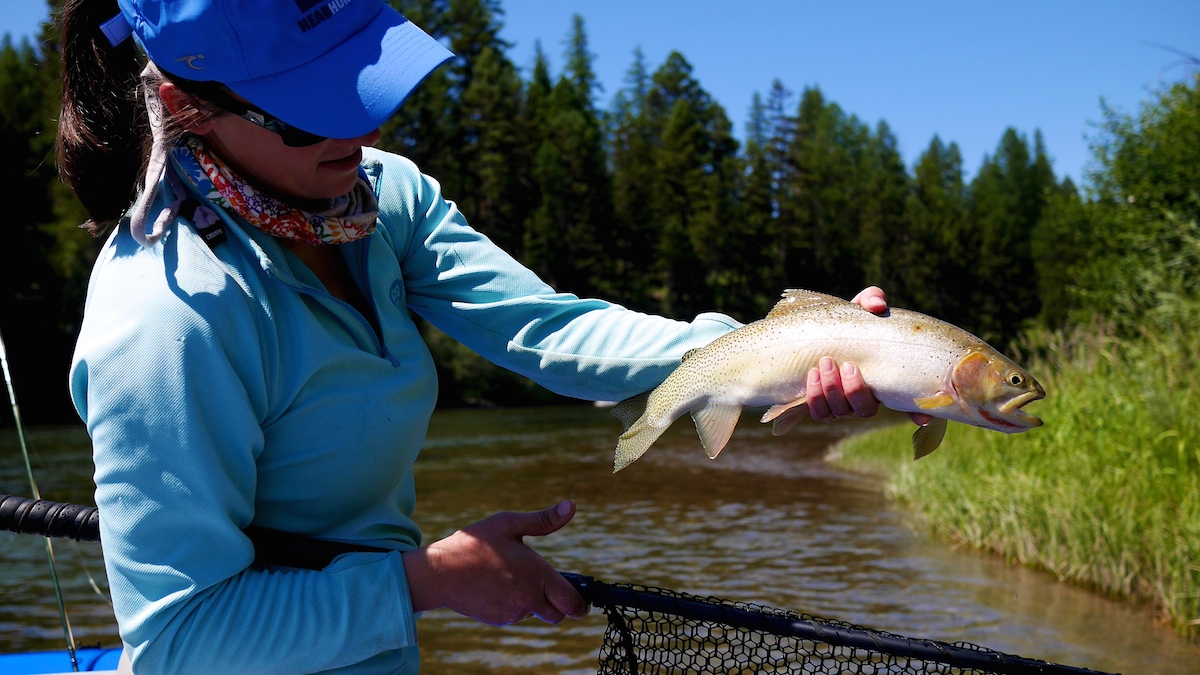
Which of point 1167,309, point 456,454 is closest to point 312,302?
point 1167,309

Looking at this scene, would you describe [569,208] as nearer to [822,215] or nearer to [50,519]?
[822,215]

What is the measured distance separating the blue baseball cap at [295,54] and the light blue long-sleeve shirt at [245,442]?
26 cm

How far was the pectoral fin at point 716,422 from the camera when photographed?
2.47 meters

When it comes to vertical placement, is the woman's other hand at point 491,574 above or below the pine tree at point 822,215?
below

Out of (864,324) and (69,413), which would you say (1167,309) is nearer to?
(864,324)

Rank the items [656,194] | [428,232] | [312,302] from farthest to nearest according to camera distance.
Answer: [656,194] < [428,232] < [312,302]

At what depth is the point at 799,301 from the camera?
255 centimetres

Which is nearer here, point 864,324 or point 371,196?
point 371,196

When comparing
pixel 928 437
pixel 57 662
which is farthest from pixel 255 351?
pixel 57 662

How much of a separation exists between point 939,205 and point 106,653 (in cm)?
7254

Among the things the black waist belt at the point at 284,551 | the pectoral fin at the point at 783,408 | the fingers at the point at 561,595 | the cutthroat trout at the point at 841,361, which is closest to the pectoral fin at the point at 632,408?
the cutthroat trout at the point at 841,361

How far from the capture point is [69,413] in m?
31.0

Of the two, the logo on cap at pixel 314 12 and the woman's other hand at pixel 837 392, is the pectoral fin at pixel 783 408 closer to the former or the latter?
the woman's other hand at pixel 837 392

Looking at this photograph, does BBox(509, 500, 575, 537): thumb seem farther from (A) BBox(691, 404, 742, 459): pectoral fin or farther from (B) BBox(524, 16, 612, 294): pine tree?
(B) BBox(524, 16, 612, 294): pine tree
